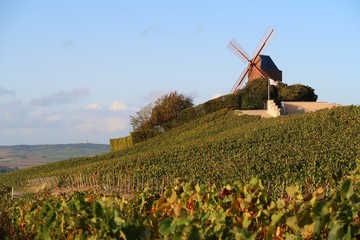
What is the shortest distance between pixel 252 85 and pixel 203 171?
31.9 m

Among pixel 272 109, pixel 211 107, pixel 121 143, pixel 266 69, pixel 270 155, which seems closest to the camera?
pixel 270 155

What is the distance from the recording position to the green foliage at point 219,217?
15.6 ft

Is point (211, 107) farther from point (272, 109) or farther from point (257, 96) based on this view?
point (272, 109)

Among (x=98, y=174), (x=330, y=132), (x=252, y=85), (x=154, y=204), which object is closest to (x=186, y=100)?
(x=252, y=85)

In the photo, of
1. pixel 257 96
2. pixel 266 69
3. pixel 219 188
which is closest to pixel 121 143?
pixel 257 96

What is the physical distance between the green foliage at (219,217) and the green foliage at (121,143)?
1955 inches

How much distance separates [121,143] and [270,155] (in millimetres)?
33867

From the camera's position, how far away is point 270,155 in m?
28.1

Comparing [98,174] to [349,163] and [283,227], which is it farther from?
[283,227]

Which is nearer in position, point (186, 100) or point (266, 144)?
point (266, 144)

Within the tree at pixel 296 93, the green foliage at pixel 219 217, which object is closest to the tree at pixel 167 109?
the tree at pixel 296 93

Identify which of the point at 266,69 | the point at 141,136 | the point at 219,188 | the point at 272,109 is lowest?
the point at 219,188

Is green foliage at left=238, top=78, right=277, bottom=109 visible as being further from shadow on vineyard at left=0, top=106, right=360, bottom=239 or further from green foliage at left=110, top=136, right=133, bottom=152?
green foliage at left=110, top=136, right=133, bottom=152

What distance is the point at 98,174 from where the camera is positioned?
28.5 m
